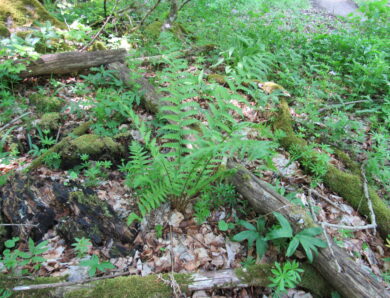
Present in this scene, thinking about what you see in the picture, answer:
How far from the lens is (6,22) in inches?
209

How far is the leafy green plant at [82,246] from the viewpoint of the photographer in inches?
87.0

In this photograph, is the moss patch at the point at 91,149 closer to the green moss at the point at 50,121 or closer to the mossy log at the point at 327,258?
the green moss at the point at 50,121

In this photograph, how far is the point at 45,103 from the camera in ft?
13.9

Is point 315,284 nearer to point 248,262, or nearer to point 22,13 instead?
point 248,262

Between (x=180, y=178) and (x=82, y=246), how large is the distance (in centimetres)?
106

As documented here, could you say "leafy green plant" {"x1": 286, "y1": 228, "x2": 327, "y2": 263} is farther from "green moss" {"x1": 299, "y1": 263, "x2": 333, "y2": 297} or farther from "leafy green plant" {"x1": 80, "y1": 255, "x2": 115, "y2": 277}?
"leafy green plant" {"x1": 80, "y1": 255, "x2": 115, "y2": 277}

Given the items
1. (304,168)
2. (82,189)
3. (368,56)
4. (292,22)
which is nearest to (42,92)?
(82,189)

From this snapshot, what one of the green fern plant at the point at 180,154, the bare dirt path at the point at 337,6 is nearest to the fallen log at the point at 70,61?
the green fern plant at the point at 180,154

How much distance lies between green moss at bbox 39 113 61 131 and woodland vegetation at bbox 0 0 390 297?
0.02 meters

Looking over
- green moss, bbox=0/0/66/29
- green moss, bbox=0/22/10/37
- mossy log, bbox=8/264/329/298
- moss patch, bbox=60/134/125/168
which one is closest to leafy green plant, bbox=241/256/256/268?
mossy log, bbox=8/264/329/298

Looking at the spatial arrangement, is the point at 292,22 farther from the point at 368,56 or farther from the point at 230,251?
the point at 230,251

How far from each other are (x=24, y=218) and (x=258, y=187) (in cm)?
236

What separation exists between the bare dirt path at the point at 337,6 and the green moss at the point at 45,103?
1205 centimetres

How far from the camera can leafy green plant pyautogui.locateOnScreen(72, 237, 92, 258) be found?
2.21 m
